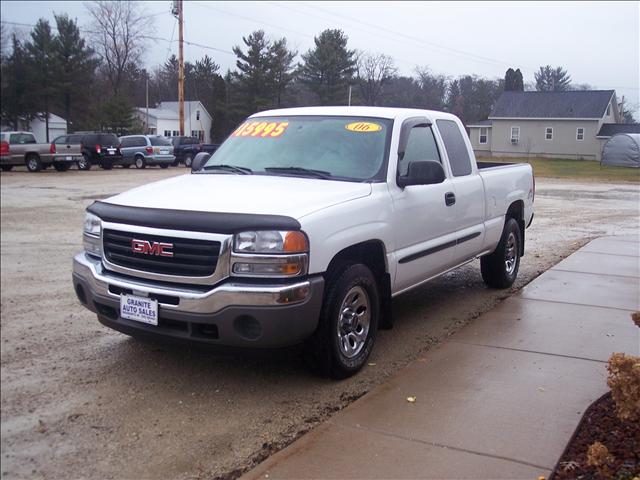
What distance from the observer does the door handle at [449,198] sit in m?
5.77

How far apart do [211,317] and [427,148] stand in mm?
2983

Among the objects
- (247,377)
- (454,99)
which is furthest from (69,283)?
(454,99)

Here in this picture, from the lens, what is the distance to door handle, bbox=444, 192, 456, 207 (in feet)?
18.9

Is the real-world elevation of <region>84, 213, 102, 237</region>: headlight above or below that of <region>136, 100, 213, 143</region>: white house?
below

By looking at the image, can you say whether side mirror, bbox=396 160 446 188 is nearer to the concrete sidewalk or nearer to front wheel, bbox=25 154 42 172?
the concrete sidewalk

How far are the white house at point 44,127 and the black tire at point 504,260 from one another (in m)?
5.91

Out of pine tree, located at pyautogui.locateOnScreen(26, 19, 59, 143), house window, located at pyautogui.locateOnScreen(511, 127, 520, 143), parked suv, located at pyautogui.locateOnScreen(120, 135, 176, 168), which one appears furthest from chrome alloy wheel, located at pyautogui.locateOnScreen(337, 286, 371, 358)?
house window, located at pyautogui.locateOnScreen(511, 127, 520, 143)

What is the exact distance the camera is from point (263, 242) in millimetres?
3867

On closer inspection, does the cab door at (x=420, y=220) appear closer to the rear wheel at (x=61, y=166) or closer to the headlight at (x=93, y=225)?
the headlight at (x=93, y=225)

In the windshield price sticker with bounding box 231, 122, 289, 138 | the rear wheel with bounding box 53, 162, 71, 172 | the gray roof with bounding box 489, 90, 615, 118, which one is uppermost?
the gray roof with bounding box 489, 90, 615, 118

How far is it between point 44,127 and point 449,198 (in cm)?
430

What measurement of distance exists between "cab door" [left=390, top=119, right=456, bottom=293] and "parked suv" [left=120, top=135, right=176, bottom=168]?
26710 mm

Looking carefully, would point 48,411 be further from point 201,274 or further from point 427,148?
point 427,148

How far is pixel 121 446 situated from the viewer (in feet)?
11.2
